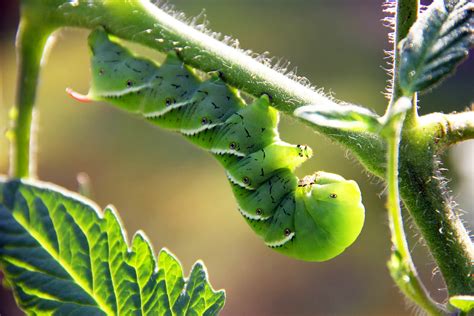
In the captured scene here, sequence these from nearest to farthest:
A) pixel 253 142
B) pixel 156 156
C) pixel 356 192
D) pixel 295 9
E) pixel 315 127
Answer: pixel 315 127 < pixel 356 192 < pixel 253 142 < pixel 156 156 < pixel 295 9

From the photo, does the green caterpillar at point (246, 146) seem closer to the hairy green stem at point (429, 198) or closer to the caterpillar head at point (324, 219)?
the caterpillar head at point (324, 219)

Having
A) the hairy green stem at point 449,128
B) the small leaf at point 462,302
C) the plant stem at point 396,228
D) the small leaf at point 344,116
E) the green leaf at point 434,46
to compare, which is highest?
the green leaf at point 434,46

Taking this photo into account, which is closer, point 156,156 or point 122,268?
point 122,268

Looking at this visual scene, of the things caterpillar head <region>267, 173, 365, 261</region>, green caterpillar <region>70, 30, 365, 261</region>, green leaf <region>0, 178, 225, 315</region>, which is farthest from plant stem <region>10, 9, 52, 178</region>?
caterpillar head <region>267, 173, 365, 261</region>

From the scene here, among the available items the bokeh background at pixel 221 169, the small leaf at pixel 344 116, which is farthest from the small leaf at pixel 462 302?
the bokeh background at pixel 221 169

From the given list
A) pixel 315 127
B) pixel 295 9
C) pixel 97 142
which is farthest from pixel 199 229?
pixel 315 127

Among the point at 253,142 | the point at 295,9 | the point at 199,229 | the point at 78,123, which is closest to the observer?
the point at 253,142

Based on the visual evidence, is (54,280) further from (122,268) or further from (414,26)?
(414,26)
